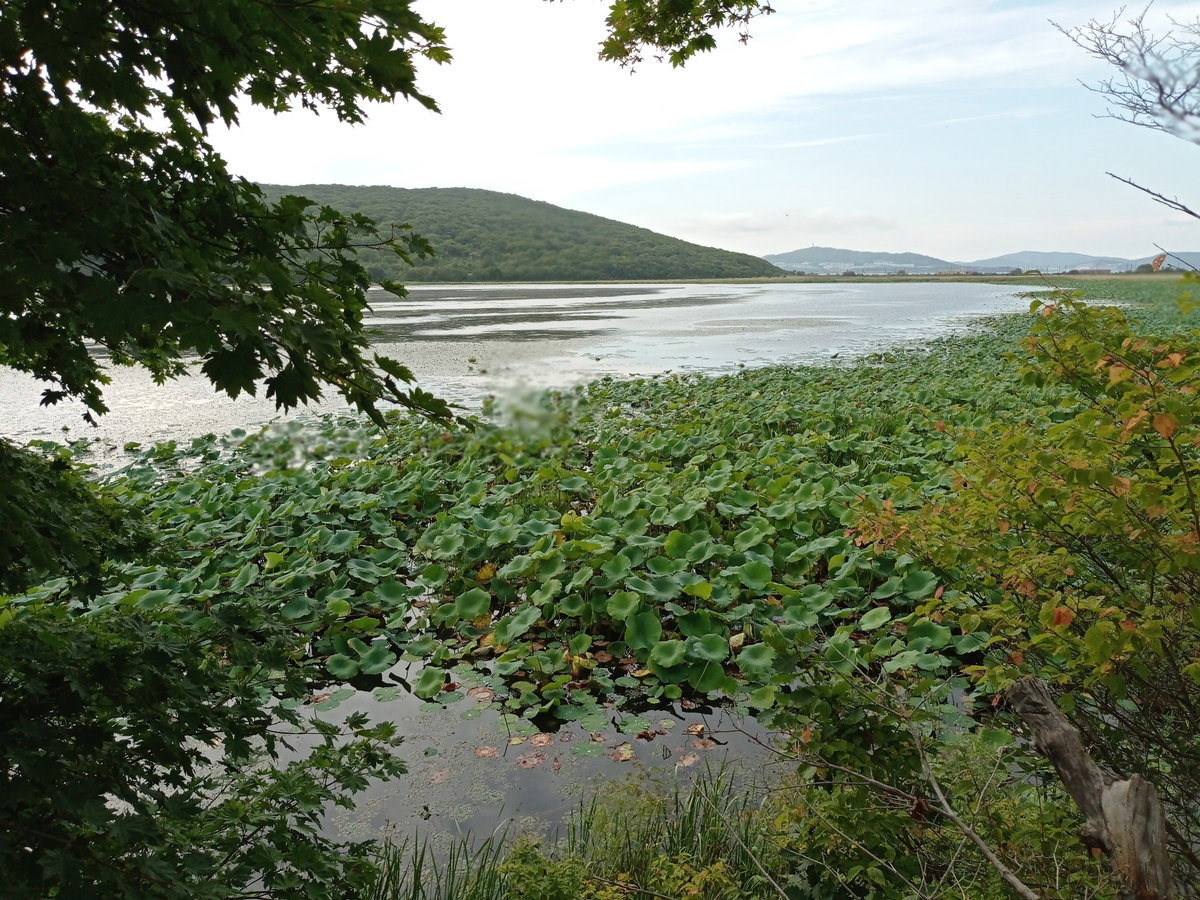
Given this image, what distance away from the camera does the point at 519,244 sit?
65.5 metres

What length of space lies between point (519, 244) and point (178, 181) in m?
66.6

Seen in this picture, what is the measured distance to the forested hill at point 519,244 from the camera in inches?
1917

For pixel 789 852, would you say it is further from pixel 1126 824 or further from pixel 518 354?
pixel 518 354

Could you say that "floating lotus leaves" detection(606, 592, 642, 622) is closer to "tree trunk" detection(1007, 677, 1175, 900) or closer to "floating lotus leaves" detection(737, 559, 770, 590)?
"floating lotus leaves" detection(737, 559, 770, 590)

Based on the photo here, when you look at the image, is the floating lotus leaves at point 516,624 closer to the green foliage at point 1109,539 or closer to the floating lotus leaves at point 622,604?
the floating lotus leaves at point 622,604

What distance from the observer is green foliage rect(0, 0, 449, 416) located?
3.88 ft

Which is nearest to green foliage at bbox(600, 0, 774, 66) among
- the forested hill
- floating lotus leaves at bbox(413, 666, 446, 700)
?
floating lotus leaves at bbox(413, 666, 446, 700)

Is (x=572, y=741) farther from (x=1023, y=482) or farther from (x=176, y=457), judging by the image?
(x=176, y=457)

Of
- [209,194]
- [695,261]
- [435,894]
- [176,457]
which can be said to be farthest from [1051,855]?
[695,261]

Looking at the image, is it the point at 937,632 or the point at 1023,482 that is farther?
the point at 937,632

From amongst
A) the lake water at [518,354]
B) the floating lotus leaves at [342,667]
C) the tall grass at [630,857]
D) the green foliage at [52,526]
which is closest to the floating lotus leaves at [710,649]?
the tall grass at [630,857]

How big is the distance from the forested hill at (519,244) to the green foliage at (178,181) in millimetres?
30228

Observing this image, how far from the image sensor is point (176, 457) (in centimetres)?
824

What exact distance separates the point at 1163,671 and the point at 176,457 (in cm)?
886
